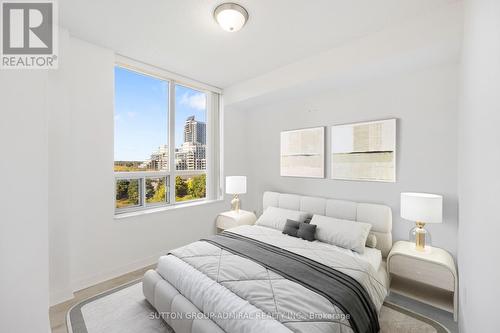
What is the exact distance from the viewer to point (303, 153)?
3.52 metres

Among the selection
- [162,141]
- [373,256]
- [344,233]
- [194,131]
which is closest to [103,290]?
[162,141]

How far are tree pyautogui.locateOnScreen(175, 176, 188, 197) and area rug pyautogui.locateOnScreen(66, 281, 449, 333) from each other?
161 centimetres

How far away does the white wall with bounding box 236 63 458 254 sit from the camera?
2.35 m

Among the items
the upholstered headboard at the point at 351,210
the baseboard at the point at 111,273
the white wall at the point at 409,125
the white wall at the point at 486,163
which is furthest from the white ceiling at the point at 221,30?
the baseboard at the point at 111,273

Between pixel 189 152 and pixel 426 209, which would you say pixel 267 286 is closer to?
pixel 426 209

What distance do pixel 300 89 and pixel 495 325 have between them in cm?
293

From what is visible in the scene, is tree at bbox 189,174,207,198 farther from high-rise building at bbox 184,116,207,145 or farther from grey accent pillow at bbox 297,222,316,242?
grey accent pillow at bbox 297,222,316,242

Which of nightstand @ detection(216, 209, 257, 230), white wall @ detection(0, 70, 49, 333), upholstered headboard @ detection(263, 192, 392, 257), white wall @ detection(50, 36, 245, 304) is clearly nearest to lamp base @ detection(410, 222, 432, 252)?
upholstered headboard @ detection(263, 192, 392, 257)

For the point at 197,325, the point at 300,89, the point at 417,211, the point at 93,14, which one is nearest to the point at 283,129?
the point at 300,89

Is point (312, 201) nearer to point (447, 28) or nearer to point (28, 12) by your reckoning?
point (447, 28)

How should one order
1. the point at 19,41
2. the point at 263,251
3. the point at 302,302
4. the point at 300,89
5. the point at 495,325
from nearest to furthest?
the point at 495,325
the point at 302,302
the point at 19,41
the point at 263,251
the point at 300,89

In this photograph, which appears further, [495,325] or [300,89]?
[300,89]

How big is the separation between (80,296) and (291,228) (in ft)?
7.95

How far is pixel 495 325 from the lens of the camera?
81 centimetres
